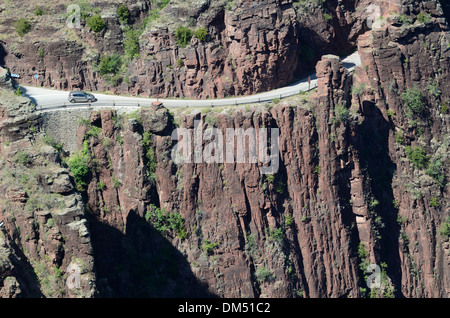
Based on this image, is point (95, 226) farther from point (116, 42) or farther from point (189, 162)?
point (116, 42)

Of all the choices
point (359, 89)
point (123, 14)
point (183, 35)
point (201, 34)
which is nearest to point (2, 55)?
point (123, 14)

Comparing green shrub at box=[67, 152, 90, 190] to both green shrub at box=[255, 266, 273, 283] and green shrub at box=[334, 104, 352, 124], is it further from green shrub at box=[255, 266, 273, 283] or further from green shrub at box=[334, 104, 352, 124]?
green shrub at box=[334, 104, 352, 124]

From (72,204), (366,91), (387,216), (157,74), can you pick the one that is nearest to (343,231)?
(387,216)

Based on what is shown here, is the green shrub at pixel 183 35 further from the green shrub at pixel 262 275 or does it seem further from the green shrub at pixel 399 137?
the green shrub at pixel 399 137

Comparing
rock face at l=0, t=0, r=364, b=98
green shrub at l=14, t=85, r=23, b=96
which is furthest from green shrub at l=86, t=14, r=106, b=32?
green shrub at l=14, t=85, r=23, b=96

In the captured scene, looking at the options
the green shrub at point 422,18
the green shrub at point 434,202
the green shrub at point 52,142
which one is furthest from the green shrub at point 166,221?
the green shrub at point 422,18

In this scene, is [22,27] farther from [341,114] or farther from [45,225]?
[341,114]
